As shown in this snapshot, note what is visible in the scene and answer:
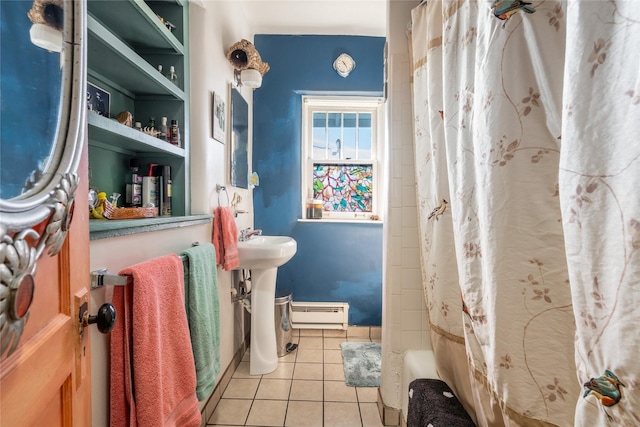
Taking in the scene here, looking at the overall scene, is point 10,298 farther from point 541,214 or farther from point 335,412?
point 335,412

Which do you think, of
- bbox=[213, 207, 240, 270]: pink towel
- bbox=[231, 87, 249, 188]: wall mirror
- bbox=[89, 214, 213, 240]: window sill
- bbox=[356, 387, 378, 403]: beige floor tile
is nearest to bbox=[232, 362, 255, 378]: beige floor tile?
bbox=[356, 387, 378, 403]: beige floor tile

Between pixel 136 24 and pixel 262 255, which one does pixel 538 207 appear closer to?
pixel 262 255

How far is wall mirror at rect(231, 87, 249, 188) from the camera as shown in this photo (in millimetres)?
1984

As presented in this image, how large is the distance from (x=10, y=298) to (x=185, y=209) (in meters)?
1.18

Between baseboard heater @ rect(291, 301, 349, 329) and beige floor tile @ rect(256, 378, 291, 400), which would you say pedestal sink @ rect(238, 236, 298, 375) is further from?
baseboard heater @ rect(291, 301, 349, 329)

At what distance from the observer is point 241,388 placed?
1.79 metres

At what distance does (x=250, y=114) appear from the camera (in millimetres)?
2490

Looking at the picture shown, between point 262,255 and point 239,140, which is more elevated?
point 239,140

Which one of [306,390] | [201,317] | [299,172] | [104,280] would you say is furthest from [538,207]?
[299,172]

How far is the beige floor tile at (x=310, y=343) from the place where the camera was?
2320 millimetres

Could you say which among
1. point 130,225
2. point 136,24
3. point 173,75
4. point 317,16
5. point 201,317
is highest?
point 317,16

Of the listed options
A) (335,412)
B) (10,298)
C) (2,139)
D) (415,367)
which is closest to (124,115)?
(2,139)

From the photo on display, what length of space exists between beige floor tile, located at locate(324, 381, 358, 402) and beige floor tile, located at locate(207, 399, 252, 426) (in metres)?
0.48

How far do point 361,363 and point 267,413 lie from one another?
2.57 feet
